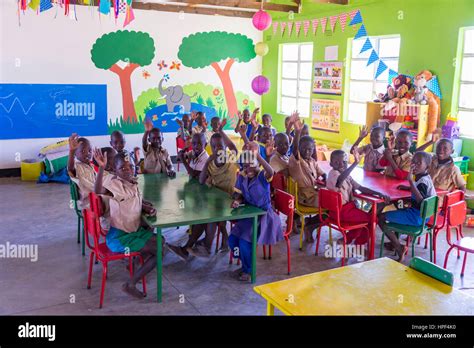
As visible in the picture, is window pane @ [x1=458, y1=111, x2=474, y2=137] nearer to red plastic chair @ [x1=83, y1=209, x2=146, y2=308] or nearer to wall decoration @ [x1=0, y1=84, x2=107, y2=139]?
red plastic chair @ [x1=83, y1=209, x2=146, y2=308]

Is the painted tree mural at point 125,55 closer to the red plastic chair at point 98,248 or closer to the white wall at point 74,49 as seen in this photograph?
the white wall at point 74,49

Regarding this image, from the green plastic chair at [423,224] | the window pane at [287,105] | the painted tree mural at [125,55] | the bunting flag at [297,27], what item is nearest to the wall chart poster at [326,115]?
the window pane at [287,105]

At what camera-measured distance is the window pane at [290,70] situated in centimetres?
1051

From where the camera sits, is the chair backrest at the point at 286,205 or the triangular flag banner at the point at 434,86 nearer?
the chair backrest at the point at 286,205

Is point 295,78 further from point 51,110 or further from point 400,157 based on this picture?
point 400,157

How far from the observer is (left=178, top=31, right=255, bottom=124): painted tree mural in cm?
1038

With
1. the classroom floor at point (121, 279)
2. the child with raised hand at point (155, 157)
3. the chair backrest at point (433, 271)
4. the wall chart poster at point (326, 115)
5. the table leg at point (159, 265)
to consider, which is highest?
the wall chart poster at point (326, 115)

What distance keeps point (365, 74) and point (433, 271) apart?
650 cm

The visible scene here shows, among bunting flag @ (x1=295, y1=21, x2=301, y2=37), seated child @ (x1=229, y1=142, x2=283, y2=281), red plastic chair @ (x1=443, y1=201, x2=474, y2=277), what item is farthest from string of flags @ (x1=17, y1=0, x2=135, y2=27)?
red plastic chair @ (x1=443, y1=201, x2=474, y2=277)

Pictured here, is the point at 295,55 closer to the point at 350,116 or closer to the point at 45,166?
the point at 350,116

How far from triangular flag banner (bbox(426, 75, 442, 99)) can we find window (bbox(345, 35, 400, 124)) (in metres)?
0.92
